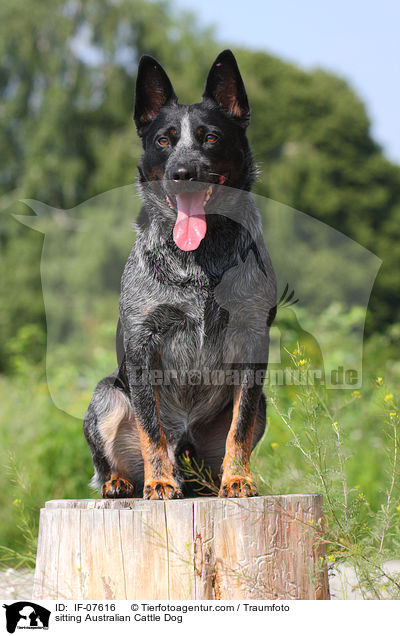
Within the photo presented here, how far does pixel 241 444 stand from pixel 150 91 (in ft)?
5.60

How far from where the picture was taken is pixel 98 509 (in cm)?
302

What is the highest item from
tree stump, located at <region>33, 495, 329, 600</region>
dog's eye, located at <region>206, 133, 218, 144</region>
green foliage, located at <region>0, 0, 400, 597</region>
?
green foliage, located at <region>0, 0, 400, 597</region>

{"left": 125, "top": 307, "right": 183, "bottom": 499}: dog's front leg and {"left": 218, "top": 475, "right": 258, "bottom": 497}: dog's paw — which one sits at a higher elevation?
{"left": 125, "top": 307, "right": 183, "bottom": 499}: dog's front leg

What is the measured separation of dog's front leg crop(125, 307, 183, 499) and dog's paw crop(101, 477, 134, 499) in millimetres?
333

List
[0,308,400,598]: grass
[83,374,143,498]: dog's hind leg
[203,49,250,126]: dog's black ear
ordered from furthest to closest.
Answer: [83,374,143,498]: dog's hind leg < [0,308,400,598]: grass < [203,49,250,126]: dog's black ear

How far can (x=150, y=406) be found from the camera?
304 cm

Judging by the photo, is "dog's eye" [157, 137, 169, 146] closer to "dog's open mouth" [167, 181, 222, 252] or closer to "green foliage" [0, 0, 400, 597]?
"dog's open mouth" [167, 181, 222, 252]

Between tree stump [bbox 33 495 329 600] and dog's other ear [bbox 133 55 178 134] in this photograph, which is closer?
tree stump [bbox 33 495 329 600]

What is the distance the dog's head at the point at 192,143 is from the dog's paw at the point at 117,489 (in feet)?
4.13

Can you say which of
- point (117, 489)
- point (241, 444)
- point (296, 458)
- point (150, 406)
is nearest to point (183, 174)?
point (150, 406)

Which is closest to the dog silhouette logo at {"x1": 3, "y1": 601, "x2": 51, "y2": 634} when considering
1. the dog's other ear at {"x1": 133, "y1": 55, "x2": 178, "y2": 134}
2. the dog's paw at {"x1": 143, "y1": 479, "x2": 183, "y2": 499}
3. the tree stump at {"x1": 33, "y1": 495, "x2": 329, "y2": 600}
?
the tree stump at {"x1": 33, "y1": 495, "x2": 329, "y2": 600}

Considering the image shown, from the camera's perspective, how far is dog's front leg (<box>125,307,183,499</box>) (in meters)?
2.98

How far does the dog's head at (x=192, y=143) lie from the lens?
2.88 m

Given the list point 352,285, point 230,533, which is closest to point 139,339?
point 230,533
